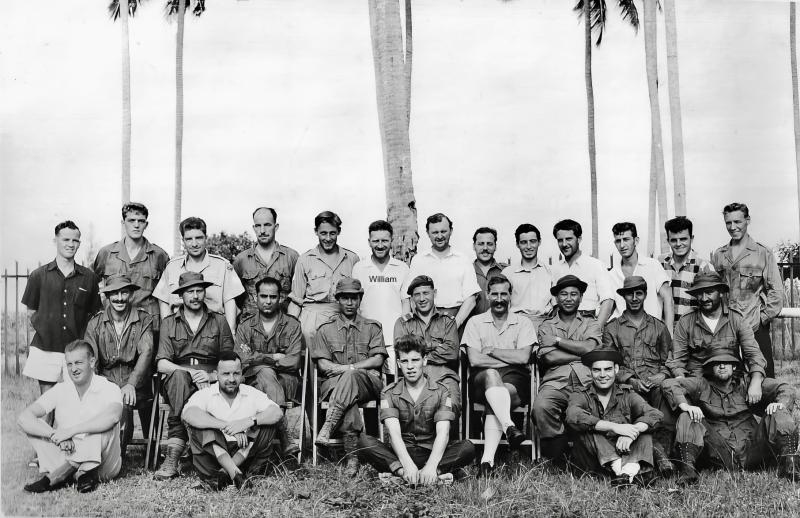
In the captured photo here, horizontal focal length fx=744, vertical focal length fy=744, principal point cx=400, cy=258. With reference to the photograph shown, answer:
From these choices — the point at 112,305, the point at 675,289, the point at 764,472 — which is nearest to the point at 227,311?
the point at 112,305

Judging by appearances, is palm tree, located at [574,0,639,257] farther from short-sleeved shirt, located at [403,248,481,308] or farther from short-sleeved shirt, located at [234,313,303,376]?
short-sleeved shirt, located at [234,313,303,376]

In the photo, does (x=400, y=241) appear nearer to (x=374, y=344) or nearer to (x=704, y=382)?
(x=374, y=344)

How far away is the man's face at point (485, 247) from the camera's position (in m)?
6.78

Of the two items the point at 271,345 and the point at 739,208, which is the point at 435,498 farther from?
the point at 739,208

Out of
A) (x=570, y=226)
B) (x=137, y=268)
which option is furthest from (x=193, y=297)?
(x=570, y=226)

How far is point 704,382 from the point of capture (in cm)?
568

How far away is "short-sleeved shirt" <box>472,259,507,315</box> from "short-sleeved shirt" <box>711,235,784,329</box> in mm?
1941

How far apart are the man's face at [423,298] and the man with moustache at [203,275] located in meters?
1.56

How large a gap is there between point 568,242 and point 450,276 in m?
1.05

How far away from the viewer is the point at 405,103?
7.97m

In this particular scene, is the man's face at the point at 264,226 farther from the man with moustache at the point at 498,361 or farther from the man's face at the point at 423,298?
the man with moustache at the point at 498,361

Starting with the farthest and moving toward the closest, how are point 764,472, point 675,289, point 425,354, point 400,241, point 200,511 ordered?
point 400,241 < point 675,289 < point 425,354 < point 764,472 < point 200,511

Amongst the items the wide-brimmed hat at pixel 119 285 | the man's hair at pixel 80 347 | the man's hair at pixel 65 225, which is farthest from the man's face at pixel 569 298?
the man's hair at pixel 65 225

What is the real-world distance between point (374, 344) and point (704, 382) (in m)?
2.56
